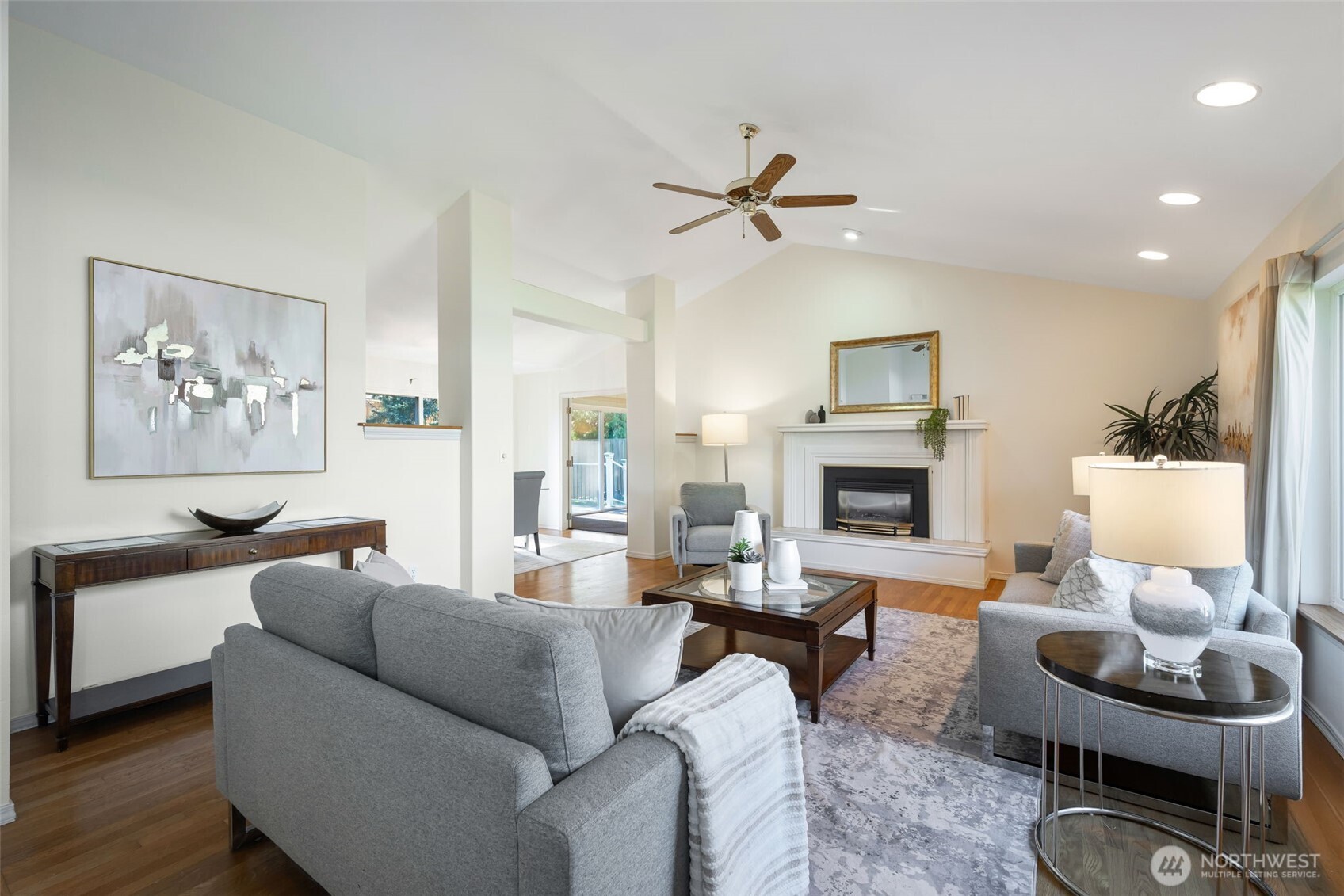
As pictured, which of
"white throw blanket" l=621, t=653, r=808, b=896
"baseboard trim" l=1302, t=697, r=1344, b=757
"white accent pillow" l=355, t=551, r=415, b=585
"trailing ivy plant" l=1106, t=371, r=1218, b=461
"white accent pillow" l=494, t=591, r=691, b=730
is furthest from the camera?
"trailing ivy plant" l=1106, t=371, r=1218, b=461

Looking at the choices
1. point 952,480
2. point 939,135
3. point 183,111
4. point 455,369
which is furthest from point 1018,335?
point 183,111

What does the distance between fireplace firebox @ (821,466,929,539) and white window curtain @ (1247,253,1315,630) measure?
2951 mm

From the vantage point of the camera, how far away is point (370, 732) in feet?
4.24

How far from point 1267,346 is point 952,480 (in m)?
2.84

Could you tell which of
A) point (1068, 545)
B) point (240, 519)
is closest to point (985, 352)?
point (1068, 545)

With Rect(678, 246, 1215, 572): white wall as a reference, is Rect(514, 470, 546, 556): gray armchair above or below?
below

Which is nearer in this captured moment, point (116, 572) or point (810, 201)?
point (116, 572)

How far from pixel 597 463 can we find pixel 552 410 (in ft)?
4.21

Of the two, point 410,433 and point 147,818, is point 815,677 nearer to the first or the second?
point 147,818

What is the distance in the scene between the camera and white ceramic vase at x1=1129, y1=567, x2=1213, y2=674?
5.31 feet

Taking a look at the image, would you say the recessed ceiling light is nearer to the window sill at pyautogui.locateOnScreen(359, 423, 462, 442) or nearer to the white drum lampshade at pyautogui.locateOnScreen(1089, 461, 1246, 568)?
the white drum lampshade at pyautogui.locateOnScreen(1089, 461, 1246, 568)

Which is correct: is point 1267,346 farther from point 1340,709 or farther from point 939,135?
point 939,135

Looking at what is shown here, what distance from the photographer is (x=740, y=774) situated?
4.36ft

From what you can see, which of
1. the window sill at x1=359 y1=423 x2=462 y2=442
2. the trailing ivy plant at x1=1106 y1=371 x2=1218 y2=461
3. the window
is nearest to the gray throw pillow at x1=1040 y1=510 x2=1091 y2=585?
the trailing ivy plant at x1=1106 y1=371 x2=1218 y2=461
